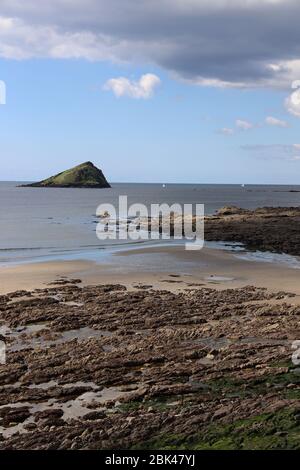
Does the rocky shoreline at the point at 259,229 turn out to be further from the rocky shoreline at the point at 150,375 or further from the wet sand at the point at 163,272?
the rocky shoreline at the point at 150,375

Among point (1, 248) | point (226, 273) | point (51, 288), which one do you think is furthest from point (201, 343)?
point (1, 248)

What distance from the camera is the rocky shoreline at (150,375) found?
6.64 m

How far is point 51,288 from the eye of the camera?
58.4 ft

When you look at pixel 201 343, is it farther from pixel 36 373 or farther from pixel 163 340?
pixel 36 373

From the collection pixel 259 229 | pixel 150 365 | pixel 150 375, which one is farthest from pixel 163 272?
pixel 259 229

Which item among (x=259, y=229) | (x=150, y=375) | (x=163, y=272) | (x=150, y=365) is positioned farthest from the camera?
(x=259, y=229)

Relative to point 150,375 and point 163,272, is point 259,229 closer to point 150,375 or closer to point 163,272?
point 163,272

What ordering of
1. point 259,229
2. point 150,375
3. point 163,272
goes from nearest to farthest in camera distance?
point 150,375 < point 163,272 < point 259,229

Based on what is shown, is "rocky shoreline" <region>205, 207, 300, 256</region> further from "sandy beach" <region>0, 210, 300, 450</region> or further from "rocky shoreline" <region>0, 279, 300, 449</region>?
"rocky shoreline" <region>0, 279, 300, 449</region>

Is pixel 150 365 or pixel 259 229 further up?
pixel 259 229

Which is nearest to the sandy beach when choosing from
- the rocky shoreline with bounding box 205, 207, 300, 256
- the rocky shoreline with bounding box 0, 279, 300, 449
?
the rocky shoreline with bounding box 0, 279, 300, 449

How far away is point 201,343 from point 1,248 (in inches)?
1006

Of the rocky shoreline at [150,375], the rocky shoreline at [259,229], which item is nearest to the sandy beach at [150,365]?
the rocky shoreline at [150,375]

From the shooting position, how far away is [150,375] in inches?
349
